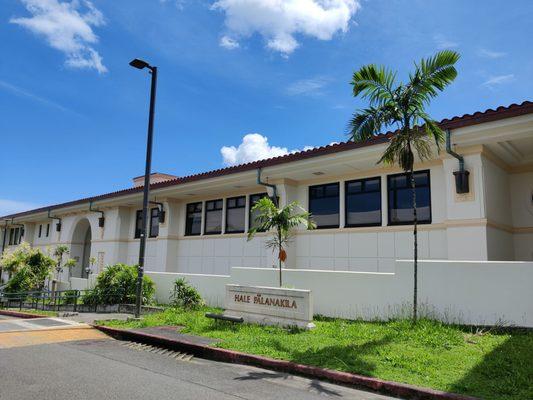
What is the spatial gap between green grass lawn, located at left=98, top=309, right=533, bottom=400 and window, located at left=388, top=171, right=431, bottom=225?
14.3 ft

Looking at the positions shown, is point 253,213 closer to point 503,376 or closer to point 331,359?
point 331,359

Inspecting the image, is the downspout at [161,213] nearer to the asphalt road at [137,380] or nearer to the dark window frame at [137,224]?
the dark window frame at [137,224]

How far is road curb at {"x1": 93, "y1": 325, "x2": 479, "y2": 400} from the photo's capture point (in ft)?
19.7

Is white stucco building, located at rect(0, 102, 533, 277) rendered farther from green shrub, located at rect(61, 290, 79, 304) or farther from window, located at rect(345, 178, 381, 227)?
green shrub, located at rect(61, 290, 79, 304)

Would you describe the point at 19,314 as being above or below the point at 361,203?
below

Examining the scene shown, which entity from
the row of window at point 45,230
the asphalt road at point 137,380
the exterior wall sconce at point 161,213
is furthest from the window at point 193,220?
the row of window at point 45,230

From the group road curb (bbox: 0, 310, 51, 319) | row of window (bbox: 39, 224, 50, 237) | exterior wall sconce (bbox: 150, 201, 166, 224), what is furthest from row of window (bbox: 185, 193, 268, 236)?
row of window (bbox: 39, 224, 50, 237)

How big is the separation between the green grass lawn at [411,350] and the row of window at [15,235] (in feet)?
100

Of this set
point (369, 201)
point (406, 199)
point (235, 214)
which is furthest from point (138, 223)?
point (406, 199)

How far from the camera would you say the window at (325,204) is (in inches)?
614

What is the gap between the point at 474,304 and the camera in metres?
9.27

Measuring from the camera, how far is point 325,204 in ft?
52.3

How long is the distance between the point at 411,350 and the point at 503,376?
1.63m

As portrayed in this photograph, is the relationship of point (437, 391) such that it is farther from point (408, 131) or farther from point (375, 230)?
point (375, 230)
